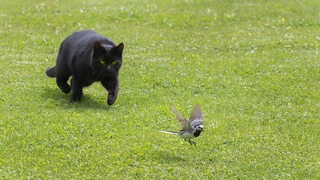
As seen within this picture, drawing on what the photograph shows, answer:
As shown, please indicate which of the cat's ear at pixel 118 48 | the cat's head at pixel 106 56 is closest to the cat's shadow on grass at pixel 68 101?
the cat's head at pixel 106 56

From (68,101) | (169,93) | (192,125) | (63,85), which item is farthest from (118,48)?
(192,125)

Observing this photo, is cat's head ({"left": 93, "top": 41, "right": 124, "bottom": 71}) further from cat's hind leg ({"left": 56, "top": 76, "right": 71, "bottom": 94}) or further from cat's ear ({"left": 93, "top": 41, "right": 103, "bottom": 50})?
cat's hind leg ({"left": 56, "top": 76, "right": 71, "bottom": 94})

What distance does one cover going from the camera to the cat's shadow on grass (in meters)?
12.8

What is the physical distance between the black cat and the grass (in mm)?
381

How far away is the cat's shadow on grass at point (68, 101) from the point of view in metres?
12.8

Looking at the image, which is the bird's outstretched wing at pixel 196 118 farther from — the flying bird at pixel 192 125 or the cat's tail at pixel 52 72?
the cat's tail at pixel 52 72

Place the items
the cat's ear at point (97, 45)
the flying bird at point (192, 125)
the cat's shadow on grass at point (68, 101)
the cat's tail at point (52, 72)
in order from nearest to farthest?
the flying bird at point (192, 125), the cat's ear at point (97, 45), the cat's shadow on grass at point (68, 101), the cat's tail at point (52, 72)

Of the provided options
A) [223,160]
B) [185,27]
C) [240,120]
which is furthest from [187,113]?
[185,27]

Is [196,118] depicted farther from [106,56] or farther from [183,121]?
[106,56]

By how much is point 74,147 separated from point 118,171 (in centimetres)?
110

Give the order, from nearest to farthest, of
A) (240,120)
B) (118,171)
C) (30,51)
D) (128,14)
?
(118,171) → (240,120) → (30,51) → (128,14)

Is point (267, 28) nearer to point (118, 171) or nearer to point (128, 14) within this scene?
point (128, 14)

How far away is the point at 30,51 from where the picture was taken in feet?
56.6

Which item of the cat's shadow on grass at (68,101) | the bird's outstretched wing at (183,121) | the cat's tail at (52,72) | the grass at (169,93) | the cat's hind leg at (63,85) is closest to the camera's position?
the bird's outstretched wing at (183,121)
